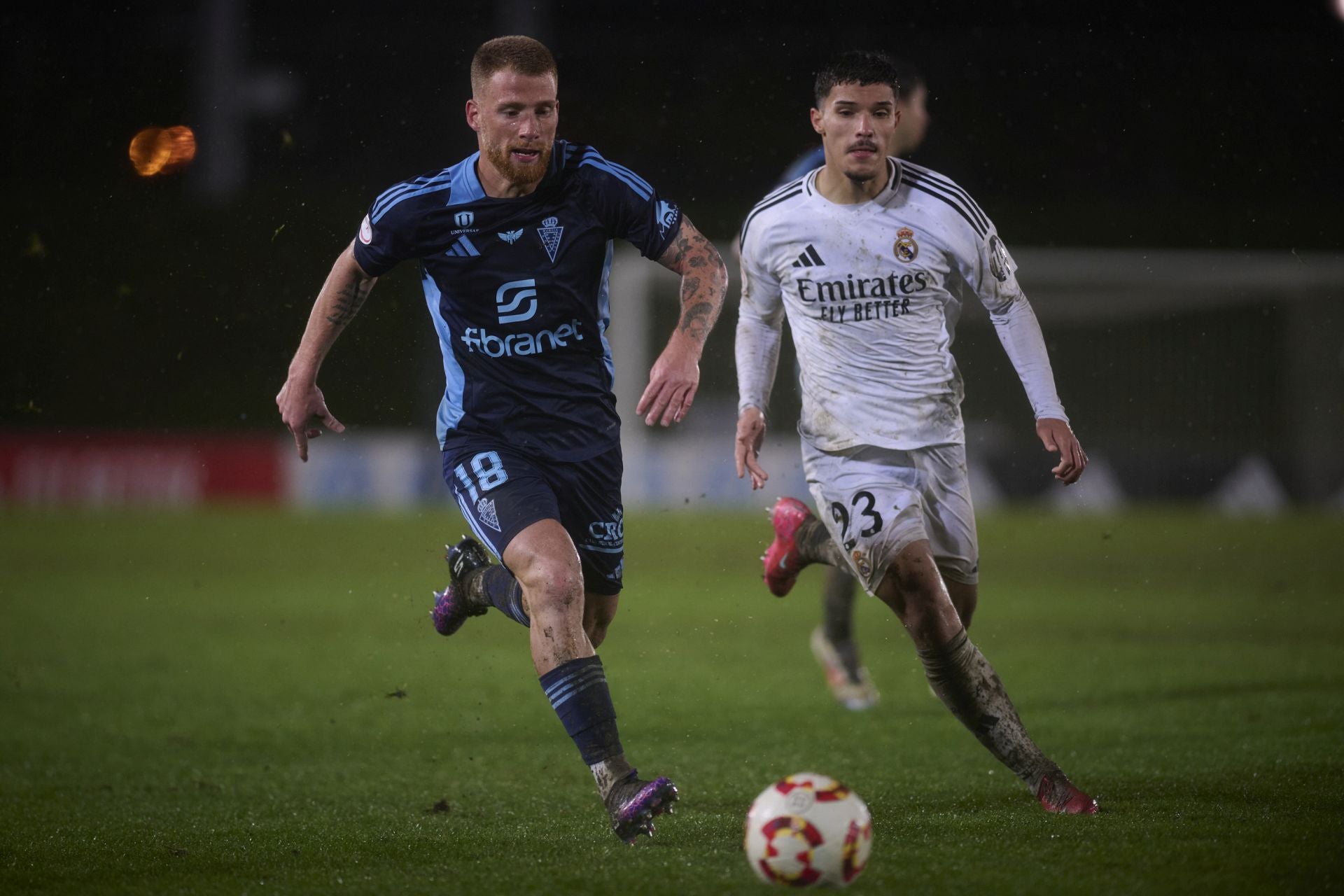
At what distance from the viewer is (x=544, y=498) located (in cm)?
450

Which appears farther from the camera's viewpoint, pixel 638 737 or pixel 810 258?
pixel 638 737

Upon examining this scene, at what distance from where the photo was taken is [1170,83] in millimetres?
16141

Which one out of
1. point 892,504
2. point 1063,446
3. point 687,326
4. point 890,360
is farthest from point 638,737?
point 1063,446

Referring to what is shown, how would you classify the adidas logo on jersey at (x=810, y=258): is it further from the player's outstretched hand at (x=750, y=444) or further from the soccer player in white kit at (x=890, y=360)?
the player's outstretched hand at (x=750, y=444)

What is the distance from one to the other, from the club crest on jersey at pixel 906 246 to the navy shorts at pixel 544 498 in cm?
111

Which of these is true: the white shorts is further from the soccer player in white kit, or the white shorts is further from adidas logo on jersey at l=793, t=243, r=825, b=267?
adidas logo on jersey at l=793, t=243, r=825, b=267

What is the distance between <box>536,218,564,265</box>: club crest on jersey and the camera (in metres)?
4.64

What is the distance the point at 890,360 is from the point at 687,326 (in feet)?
2.47

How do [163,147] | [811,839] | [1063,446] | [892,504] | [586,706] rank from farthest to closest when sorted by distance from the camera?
[163,147], [892,504], [1063,446], [586,706], [811,839]

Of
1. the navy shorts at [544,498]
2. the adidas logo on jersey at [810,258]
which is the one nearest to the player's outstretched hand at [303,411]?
the navy shorts at [544,498]

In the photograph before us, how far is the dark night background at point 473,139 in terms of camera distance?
17.8 meters

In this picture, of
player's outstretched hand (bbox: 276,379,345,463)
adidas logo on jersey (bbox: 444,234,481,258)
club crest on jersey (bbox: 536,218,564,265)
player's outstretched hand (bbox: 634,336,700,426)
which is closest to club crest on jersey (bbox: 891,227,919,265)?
player's outstretched hand (bbox: 634,336,700,426)

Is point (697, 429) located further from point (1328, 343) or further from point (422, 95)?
point (1328, 343)

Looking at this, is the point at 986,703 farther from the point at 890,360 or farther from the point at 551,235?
the point at 551,235
